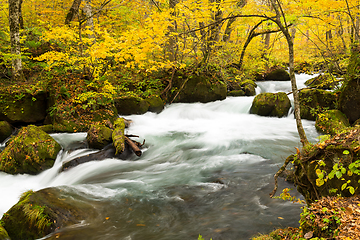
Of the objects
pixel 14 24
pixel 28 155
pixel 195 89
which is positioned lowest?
pixel 28 155

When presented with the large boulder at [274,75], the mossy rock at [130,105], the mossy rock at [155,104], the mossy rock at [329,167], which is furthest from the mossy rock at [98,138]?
the large boulder at [274,75]

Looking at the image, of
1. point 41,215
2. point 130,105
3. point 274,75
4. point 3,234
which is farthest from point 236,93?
point 3,234

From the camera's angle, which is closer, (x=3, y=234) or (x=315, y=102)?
(x=3, y=234)

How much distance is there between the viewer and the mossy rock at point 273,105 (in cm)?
992

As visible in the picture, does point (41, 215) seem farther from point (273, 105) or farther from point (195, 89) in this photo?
point (195, 89)

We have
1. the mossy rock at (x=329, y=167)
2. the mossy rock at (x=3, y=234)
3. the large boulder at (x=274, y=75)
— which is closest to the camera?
the mossy rock at (x=329, y=167)

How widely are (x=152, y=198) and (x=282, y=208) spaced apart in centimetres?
255

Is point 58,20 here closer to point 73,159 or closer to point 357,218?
point 73,159

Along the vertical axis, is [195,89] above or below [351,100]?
above

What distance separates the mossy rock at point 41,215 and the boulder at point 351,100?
27.5 feet

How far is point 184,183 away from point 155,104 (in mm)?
6586

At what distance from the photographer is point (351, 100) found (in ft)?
23.8

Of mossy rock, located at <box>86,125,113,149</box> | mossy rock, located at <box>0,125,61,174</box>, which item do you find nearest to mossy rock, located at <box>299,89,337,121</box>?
mossy rock, located at <box>86,125,113,149</box>

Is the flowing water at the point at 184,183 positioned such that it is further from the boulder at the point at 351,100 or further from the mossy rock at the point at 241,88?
the mossy rock at the point at 241,88
